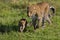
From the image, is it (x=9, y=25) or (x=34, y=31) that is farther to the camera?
(x=9, y=25)

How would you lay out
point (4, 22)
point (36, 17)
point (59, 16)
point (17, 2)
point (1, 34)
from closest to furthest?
point (1, 34), point (36, 17), point (4, 22), point (59, 16), point (17, 2)

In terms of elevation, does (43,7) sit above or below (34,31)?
above

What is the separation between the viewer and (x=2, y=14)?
45.7 ft

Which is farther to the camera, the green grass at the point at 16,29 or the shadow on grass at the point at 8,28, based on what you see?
the shadow on grass at the point at 8,28

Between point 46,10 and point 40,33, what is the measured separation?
159cm

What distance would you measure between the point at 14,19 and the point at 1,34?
96.8 inches

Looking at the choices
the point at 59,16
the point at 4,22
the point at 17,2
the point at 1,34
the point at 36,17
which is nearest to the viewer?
the point at 1,34

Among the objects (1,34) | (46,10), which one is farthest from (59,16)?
(1,34)

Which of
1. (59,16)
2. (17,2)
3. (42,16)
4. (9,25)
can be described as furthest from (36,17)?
(17,2)

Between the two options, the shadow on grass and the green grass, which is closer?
the green grass

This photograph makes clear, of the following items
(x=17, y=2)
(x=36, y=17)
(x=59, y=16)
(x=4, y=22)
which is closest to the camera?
(x=36, y=17)

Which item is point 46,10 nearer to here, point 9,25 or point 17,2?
point 9,25

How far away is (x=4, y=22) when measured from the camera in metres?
12.2

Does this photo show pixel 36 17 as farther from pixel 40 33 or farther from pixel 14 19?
pixel 14 19
